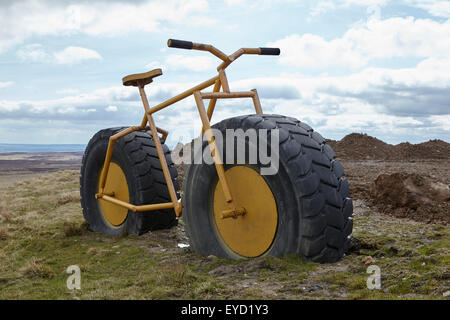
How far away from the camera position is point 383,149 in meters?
22.4

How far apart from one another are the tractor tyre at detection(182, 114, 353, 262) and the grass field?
164 mm

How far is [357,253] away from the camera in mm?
4516

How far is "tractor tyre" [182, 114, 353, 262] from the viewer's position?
3803 mm

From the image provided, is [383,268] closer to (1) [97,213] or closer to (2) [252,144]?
(2) [252,144]

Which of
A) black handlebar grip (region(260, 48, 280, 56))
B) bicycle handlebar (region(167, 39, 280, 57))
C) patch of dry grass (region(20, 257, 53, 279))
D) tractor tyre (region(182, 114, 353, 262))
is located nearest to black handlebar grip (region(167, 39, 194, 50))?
bicycle handlebar (region(167, 39, 280, 57))

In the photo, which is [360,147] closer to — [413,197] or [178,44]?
[413,197]

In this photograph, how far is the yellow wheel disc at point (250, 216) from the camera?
4.06 meters

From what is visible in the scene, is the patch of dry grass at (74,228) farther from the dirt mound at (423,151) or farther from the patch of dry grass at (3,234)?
the dirt mound at (423,151)

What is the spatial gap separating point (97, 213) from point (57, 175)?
12729 millimetres

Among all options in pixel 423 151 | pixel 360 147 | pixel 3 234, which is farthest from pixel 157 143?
pixel 423 151

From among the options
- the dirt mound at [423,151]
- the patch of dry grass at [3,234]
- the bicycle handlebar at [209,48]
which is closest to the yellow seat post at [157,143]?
the bicycle handlebar at [209,48]

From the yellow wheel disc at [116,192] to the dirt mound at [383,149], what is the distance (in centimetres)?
1617

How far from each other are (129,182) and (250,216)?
8.70ft

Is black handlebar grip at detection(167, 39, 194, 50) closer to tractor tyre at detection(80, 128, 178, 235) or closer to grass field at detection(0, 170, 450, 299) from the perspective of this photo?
grass field at detection(0, 170, 450, 299)
